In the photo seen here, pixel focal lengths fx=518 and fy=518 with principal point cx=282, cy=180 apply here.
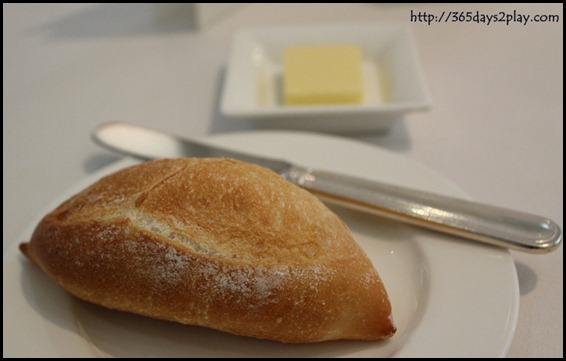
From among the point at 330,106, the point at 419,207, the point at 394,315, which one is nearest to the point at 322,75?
the point at 330,106

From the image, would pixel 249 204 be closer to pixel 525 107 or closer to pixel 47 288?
pixel 47 288

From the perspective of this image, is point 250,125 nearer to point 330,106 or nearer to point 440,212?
point 330,106

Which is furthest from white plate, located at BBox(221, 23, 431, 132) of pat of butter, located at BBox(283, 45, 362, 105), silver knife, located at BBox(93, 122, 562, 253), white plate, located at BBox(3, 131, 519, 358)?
white plate, located at BBox(3, 131, 519, 358)

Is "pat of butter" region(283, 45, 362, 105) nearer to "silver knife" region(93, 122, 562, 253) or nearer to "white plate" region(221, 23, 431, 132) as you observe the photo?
"white plate" region(221, 23, 431, 132)

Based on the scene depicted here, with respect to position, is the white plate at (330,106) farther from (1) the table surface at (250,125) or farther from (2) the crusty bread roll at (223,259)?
(2) the crusty bread roll at (223,259)

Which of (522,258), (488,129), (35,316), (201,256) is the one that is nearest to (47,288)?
(35,316)

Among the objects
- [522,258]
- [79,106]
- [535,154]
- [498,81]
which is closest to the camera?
[522,258]

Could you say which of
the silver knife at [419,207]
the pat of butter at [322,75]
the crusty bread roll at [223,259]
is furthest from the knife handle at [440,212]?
the pat of butter at [322,75]
